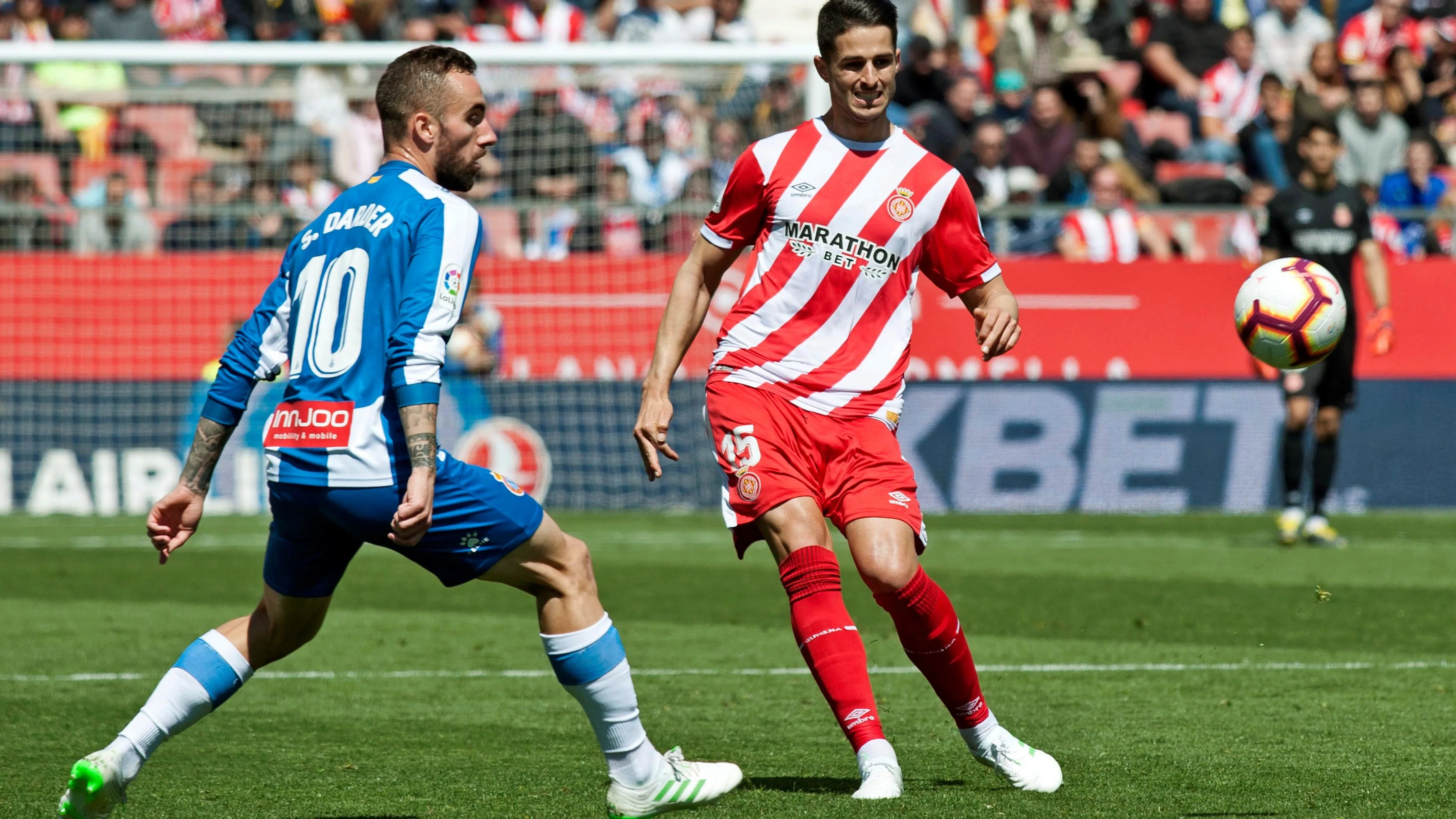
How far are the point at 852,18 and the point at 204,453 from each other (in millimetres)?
2089

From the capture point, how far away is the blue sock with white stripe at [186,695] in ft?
14.3

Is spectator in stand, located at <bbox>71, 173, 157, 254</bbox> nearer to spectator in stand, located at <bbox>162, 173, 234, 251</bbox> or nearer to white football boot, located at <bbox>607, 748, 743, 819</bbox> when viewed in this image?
spectator in stand, located at <bbox>162, 173, 234, 251</bbox>

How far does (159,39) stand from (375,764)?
14.1m

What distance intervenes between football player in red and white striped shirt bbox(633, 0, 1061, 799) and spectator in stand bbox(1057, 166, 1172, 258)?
9595 mm

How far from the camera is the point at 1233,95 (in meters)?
18.7

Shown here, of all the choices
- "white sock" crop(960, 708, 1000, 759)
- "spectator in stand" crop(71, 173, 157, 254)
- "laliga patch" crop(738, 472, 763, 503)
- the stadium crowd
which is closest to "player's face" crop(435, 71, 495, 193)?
"laliga patch" crop(738, 472, 763, 503)

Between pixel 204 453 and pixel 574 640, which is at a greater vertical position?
pixel 204 453

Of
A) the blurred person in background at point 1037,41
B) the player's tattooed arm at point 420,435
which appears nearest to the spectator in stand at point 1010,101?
the blurred person in background at point 1037,41

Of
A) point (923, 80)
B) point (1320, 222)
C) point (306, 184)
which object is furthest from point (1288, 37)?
point (306, 184)

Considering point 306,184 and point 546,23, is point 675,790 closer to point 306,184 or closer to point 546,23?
point 306,184

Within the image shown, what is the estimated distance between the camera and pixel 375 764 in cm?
544

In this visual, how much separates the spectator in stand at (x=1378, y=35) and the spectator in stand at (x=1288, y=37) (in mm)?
233

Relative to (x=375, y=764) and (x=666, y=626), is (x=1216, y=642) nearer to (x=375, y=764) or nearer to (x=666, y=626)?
(x=666, y=626)

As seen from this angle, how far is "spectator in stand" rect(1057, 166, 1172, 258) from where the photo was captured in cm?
1472
